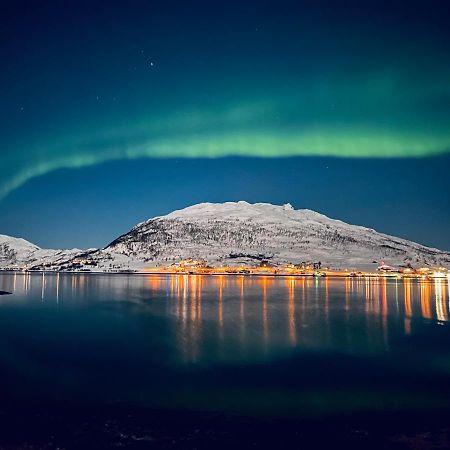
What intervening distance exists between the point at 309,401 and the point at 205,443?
6636 mm

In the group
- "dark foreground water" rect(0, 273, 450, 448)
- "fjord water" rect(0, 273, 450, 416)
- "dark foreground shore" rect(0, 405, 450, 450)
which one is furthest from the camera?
"fjord water" rect(0, 273, 450, 416)

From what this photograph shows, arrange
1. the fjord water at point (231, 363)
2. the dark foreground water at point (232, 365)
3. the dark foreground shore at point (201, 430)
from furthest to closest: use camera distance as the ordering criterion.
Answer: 1. the fjord water at point (231, 363)
2. the dark foreground water at point (232, 365)
3. the dark foreground shore at point (201, 430)

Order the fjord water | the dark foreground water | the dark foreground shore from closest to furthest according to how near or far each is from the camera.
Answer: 1. the dark foreground shore
2. the dark foreground water
3. the fjord water

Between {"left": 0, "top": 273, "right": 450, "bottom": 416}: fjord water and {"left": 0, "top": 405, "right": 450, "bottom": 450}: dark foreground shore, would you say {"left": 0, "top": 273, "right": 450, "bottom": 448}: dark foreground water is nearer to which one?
{"left": 0, "top": 273, "right": 450, "bottom": 416}: fjord water

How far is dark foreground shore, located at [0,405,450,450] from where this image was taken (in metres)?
14.8

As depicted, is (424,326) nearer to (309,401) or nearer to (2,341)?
(309,401)

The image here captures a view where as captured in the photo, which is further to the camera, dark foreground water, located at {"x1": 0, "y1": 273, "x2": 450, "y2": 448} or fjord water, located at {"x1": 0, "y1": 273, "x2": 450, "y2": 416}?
fjord water, located at {"x1": 0, "y1": 273, "x2": 450, "y2": 416}

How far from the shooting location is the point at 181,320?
5116 centimetres

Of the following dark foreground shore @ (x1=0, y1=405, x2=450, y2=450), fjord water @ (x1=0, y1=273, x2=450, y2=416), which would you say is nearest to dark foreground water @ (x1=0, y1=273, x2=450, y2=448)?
fjord water @ (x1=0, y1=273, x2=450, y2=416)

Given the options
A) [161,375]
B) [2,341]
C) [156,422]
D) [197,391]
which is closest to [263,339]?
[161,375]

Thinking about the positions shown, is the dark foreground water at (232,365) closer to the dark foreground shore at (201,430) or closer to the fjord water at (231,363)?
the fjord water at (231,363)

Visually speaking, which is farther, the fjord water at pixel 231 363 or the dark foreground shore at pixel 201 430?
the fjord water at pixel 231 363

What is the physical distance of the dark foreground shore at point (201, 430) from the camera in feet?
48.5

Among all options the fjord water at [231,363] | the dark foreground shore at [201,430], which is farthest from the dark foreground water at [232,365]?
the dark foreground shore at [201,430]
